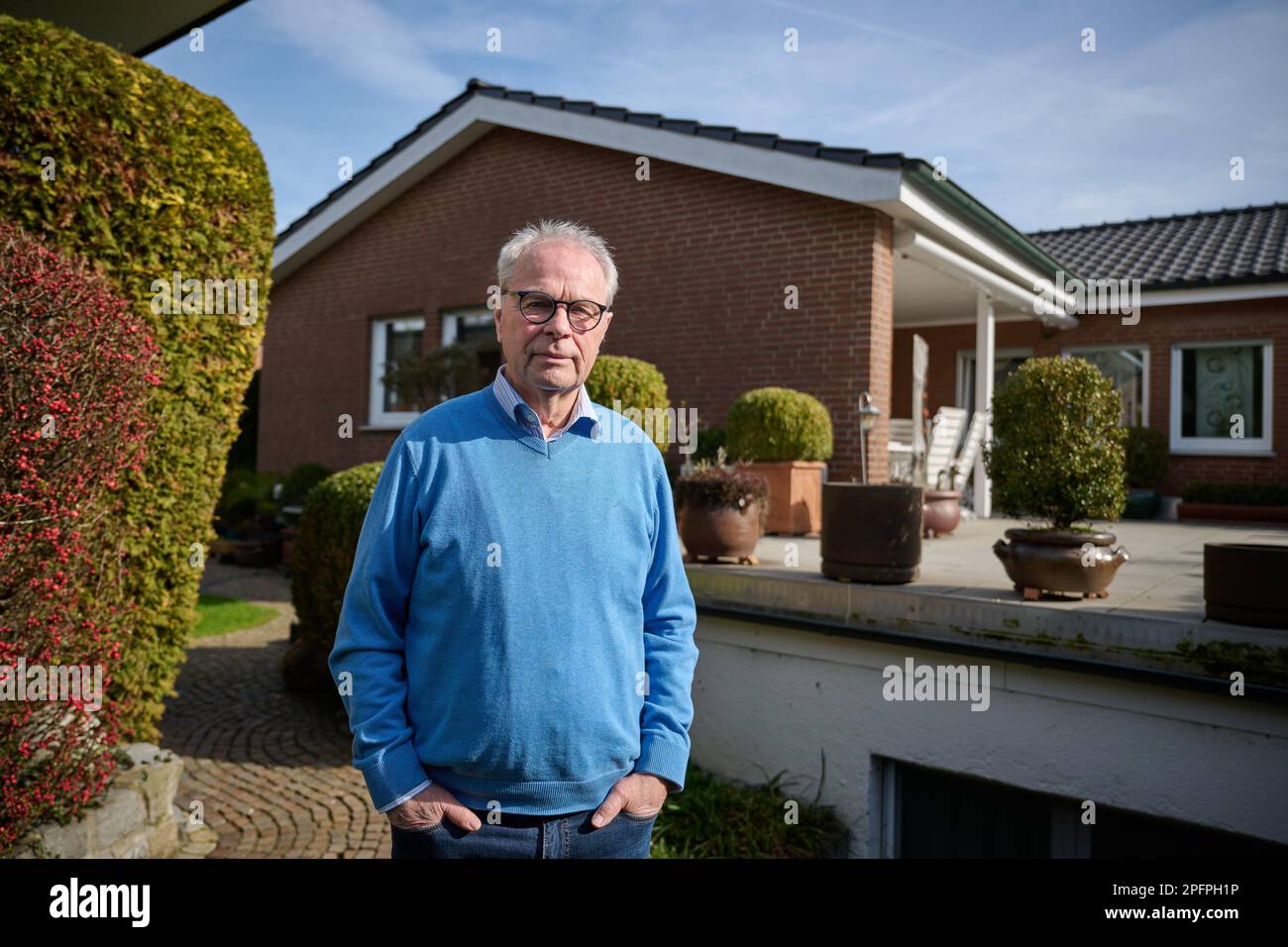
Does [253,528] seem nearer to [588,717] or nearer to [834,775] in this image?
[834,775]

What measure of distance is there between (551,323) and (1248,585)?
3427 millimetres

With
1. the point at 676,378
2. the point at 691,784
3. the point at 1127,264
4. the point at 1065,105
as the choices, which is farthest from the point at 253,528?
the point at 1127,264

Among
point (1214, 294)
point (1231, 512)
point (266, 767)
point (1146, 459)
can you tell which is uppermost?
point (1214, 294)

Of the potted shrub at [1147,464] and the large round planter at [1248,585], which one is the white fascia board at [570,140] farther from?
the potted shrub at [1147,464]

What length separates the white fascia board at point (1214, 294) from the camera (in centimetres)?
1111

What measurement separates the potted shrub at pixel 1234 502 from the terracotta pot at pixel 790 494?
724 centimetres

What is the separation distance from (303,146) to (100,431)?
2317 mm

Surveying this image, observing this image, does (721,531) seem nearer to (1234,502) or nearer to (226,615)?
(226,615)

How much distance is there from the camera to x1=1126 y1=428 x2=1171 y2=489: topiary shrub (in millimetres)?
11938

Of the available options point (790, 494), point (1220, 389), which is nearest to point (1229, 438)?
point (1220, 389)

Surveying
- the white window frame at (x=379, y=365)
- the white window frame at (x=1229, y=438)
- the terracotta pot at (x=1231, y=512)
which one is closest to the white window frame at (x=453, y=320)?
the white window frame at (x=379, y=365)

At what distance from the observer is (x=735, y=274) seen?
29.0ft

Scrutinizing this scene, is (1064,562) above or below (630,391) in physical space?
below

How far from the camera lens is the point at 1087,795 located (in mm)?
3555
